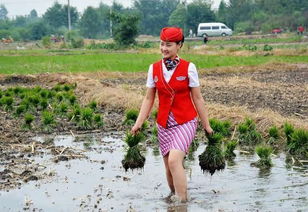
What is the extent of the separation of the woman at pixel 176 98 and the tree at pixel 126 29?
38955 millimetres

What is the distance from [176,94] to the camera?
5.78 m

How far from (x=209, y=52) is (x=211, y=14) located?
1423 inches

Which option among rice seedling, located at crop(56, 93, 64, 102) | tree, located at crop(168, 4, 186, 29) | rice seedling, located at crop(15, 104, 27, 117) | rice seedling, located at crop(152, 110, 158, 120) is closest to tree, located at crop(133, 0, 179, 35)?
tree, located at crop(168, 4, 186, 29)

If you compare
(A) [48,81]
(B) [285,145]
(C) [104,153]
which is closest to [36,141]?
(C) [104,153]

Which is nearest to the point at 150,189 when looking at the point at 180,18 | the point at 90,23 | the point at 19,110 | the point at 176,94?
the point at 176,94

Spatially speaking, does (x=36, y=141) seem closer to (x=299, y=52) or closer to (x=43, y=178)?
(x=43, y=178)

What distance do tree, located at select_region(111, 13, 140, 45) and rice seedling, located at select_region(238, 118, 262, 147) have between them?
35.9 meters

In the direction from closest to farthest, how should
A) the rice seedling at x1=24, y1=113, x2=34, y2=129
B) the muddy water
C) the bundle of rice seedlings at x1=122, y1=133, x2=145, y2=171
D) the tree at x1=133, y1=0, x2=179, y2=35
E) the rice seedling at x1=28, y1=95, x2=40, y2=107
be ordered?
the muddy water < the bundle of rice seedlings at x1=122, y1=133, x2=145, y2=171 < the rice seedling at x1=24, y1=113, x2=34, y2=129 < the rice seedling at x1=28, y1=95, x2=40, y2=107 < the tree at x1=133, y1=0, x2=179, y2=35

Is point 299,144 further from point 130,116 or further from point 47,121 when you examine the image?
point 47,121

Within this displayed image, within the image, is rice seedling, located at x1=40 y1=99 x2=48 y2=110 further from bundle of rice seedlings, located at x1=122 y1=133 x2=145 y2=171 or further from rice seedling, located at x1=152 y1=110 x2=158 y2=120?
bundle of rice seedlings, located at x1=122 y1=133 x2=145 y2=171

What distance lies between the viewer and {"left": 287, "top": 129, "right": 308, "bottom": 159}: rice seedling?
797 centimetres

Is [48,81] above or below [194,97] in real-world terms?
below

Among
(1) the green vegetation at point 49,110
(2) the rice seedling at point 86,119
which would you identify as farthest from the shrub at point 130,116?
(2) the rice seedling at point 86,119

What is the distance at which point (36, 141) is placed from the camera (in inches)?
364
